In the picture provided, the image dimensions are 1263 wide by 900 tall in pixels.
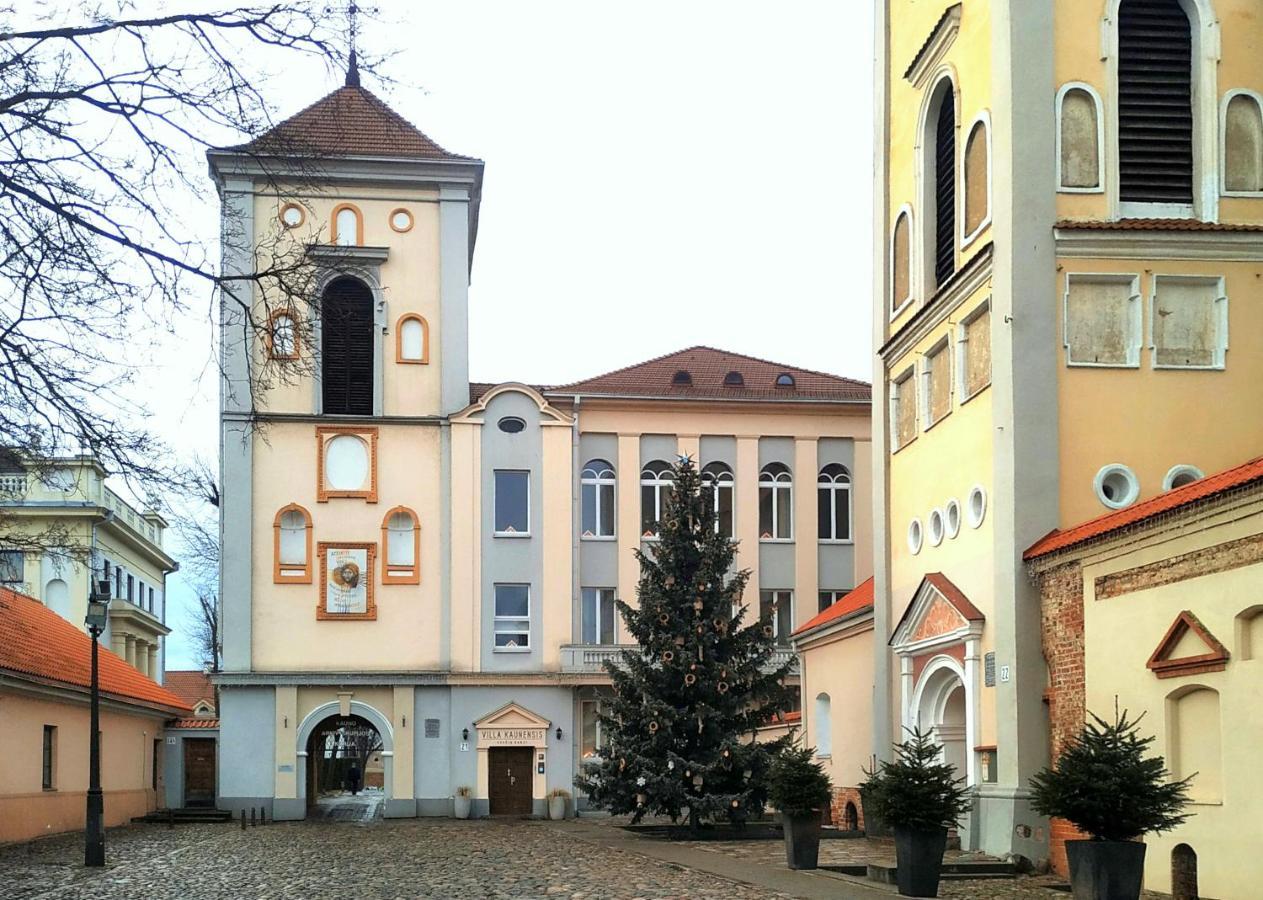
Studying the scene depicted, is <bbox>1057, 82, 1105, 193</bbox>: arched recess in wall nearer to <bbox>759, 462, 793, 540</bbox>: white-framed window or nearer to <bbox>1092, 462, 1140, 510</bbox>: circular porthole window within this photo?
<bbox>1092, 462, 1140, 510</bbox>: circular porthole window

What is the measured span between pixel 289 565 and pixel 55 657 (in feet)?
26.7

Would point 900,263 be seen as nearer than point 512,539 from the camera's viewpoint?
Yes

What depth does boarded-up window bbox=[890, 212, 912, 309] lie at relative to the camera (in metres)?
29.5

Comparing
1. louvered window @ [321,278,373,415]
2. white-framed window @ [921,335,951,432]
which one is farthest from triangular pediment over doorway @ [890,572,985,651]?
louvered window @ [321,278,373,415]

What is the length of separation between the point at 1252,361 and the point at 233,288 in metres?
15.8

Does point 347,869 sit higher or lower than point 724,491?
lower

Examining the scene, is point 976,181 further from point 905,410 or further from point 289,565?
point 289,565

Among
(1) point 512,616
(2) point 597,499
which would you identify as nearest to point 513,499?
(2) point 597,499

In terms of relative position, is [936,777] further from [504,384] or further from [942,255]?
[504,384]

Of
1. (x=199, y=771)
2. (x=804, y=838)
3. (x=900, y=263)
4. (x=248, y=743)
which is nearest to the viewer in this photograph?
(x=804, y=838)

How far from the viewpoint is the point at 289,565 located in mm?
45938

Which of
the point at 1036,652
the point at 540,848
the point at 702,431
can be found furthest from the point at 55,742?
the point at 1036,652

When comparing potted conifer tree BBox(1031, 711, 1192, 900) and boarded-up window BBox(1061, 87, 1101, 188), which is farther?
Result: boarded-up window BBox(1061, 87, 1101, 188)

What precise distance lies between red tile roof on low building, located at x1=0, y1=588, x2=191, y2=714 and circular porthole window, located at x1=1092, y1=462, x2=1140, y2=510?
1912 cm
